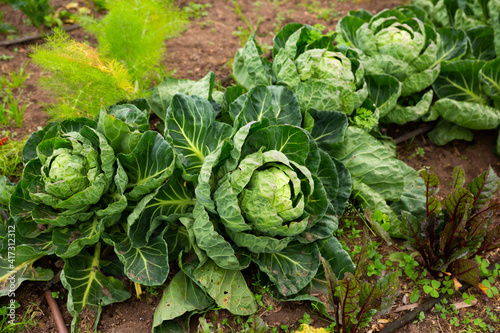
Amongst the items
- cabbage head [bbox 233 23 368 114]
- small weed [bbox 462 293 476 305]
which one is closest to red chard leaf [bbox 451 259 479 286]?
small weed [bbox 462 293 476 305]

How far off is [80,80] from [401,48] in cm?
305

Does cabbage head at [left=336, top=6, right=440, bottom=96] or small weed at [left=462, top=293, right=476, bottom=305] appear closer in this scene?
small weed at [left=462, top=293, right=476, bottom=305]

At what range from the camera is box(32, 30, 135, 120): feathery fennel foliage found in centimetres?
338

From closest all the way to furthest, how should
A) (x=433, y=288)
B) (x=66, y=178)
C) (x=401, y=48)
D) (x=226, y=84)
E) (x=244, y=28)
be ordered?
(x=66, y=178) < (x=433, y=288) < (x=401, y=48) < (x=226, y=84) < (x=244, y=28)

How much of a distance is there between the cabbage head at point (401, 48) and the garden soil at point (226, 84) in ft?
2.01

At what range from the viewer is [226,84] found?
15.5 ft

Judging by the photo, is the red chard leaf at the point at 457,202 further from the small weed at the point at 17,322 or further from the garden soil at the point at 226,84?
the small weed at the point at 17,322

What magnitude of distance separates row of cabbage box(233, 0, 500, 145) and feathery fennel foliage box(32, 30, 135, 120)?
1.28 metres

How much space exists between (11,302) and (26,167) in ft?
3.24

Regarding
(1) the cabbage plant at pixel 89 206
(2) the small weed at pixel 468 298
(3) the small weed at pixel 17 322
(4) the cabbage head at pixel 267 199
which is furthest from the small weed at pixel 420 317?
(3) the small weed at pixel 17 322

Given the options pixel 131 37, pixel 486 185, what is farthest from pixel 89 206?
pixel 486 185

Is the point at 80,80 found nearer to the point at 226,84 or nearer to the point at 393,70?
the point at 226,84

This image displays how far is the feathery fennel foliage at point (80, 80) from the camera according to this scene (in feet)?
11.1

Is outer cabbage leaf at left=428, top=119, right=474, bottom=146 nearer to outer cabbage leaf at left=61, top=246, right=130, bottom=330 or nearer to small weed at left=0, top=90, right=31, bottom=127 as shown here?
outer cabbage leaf at left=61, top=246, right=130, bottom=330
